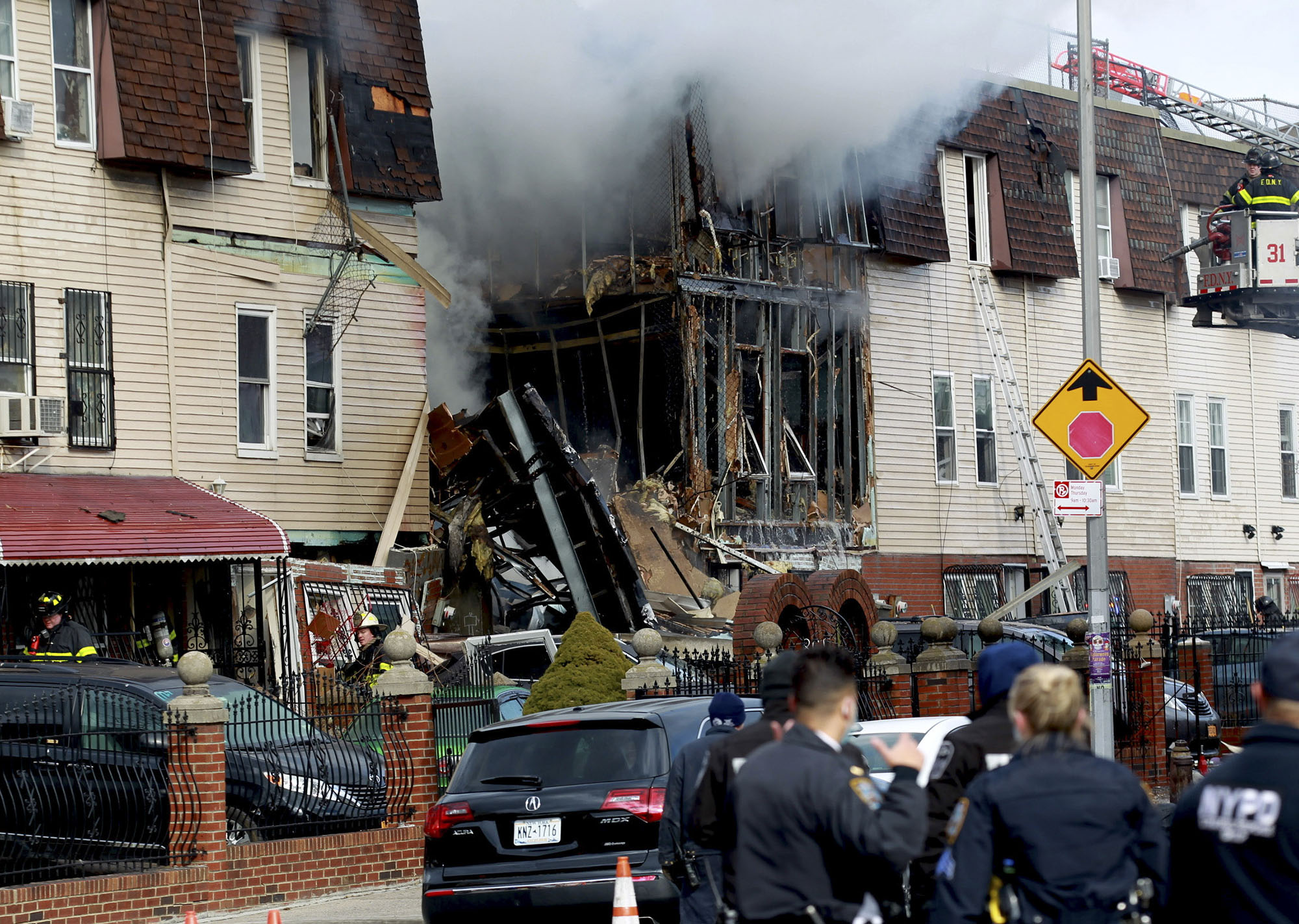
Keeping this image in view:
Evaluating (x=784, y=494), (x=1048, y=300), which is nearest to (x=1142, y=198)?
(x=1048, y=300)

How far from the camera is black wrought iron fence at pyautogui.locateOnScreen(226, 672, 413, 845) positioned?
492 inches

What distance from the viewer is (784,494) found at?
25.4 meters

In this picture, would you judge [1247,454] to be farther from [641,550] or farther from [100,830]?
[100,830]

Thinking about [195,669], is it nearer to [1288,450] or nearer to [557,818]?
[557,818]

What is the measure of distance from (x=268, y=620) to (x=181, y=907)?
303 inches

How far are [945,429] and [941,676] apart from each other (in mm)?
12628

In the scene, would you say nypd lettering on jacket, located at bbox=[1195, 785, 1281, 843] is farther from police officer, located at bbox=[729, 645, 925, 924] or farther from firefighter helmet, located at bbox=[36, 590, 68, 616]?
firefighter helmet, located at bbox=[36, 590, 68, 616]

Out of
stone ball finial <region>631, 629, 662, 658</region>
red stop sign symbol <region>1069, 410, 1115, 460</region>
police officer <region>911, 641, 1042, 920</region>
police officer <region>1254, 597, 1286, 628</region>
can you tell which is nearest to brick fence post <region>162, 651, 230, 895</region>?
stone ball finial <region>631, 629, 662, 658</region>

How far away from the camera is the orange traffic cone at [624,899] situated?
8.23 m

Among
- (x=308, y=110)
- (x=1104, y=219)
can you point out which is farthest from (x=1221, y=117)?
(x=308, y=110)

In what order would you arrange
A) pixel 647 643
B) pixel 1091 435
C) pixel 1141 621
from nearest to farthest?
1. pixel 1091 435
2. pixel 647 643
3. pixel 1141 621

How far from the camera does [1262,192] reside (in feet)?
85.3

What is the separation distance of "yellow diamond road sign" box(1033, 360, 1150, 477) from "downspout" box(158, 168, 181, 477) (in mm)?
10523

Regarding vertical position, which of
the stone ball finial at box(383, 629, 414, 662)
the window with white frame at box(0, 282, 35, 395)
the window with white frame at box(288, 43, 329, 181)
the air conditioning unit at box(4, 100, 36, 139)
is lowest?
the stone ball finial at box(383, 629, 414, 662)
